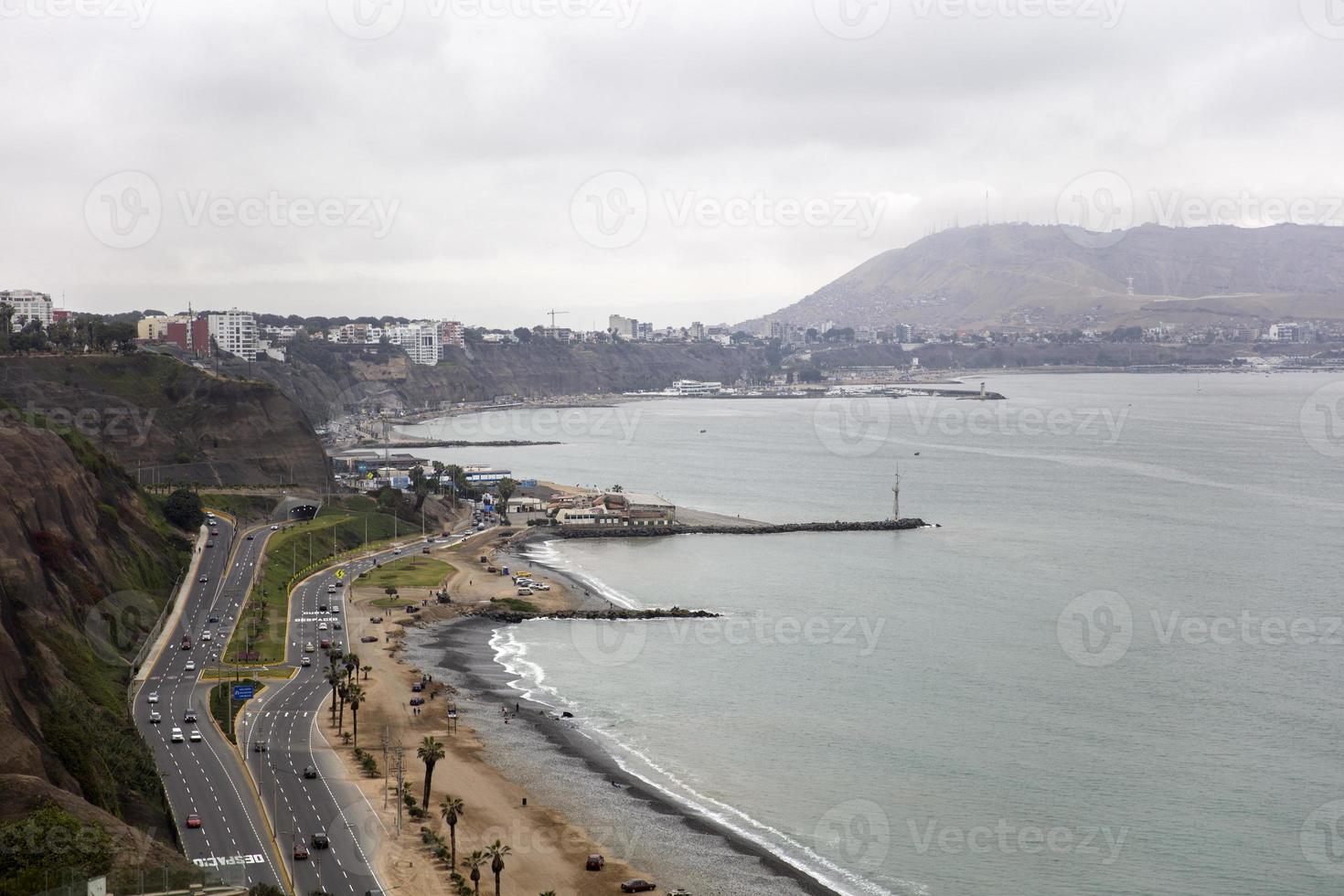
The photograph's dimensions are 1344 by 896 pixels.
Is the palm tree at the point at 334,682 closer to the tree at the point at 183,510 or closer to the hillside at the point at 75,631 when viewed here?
the hillside at the point at 75,631

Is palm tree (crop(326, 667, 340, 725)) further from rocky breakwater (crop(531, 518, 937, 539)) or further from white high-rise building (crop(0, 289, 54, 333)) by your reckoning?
white high-rise building (crop(0, 289, 54, 333))

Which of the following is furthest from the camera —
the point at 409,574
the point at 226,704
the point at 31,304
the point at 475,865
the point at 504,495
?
the point at 31,304

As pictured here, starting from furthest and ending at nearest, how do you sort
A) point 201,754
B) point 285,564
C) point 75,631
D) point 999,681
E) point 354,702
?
1. point 285,564
2. point 999,681
3. point 75,631
4. point 354,702
5. point 201,754

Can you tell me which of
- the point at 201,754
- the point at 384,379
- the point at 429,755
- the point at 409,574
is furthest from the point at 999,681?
the point at 384,379

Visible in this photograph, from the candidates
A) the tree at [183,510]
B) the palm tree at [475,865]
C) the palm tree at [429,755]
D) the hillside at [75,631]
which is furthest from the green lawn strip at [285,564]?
the palm tree at [475,865]

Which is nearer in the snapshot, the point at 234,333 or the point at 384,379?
the point at 234,333

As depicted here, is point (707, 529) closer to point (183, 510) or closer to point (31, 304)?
point (183, 510)

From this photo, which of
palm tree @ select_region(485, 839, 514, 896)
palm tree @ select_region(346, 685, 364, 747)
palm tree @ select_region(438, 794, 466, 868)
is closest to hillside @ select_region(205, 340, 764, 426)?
Answer: palm tree @ select_region(346, 685, 364, 747)
